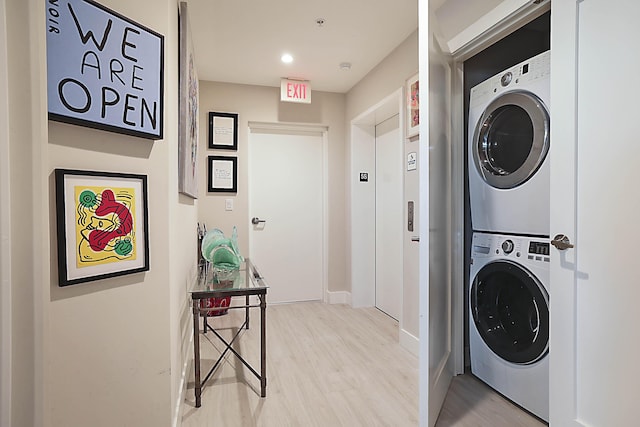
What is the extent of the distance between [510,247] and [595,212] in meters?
0.61

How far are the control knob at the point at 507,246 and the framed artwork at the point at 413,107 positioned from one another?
105cm

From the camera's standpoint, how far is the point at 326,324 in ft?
10.9

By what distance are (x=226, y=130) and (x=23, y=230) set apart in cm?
317

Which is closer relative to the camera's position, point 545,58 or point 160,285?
point 160,285

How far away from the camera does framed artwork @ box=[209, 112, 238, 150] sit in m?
3.70

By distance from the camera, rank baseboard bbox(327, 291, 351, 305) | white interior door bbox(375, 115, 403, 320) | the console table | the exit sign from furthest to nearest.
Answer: baseboard bbox(327, 291, 351, 305)
the exit sign
white interior door bbox(375, 115, 403, 320)
the console table

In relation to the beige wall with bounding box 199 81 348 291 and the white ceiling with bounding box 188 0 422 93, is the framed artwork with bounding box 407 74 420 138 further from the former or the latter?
the beige wall with bounding box 199 81 348 291

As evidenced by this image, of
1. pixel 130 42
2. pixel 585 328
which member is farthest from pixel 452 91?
pixel 130 42

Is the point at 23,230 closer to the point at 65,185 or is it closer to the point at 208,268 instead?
the point at 65,185

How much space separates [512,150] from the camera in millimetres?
1976

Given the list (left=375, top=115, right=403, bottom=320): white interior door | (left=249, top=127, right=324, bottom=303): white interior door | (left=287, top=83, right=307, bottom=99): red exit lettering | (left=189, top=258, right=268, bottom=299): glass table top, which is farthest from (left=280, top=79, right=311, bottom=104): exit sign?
(left=189, top=258, right=268, bottom=299): glass table top

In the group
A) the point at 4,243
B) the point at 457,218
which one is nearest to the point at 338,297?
the point at 457,218

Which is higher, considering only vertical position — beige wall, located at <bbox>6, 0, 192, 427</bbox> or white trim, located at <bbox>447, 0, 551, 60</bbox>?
white trim, located at <bbox>447, 0, 551, 60</bbox>

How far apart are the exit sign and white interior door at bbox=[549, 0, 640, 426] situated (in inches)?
97.6
